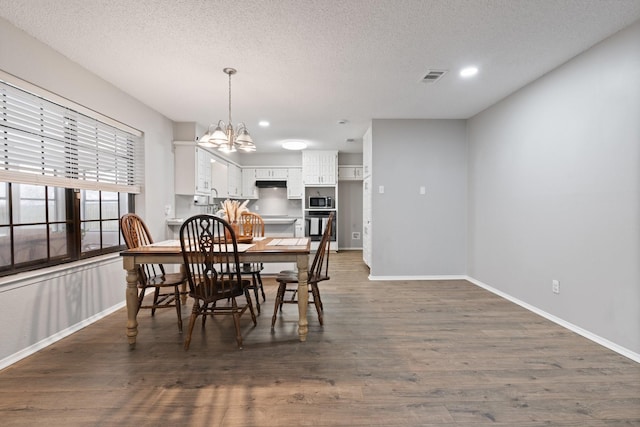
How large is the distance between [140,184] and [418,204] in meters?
3.83

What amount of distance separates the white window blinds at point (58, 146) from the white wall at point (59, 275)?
152 mm

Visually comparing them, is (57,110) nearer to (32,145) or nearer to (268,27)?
(32,145)

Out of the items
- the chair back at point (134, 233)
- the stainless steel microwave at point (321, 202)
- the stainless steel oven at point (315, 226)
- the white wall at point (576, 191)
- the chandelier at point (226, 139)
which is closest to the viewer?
the white wall at point (576, 191)

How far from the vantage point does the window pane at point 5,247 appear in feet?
7.26

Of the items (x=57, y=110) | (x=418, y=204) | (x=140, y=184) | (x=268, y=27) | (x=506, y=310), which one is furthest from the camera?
(x=418, y=204)

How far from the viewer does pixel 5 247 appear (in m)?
2.23

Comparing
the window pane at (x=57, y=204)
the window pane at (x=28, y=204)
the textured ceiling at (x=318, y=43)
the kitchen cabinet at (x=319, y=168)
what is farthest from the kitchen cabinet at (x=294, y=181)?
the window pane at (x=28, y=204)

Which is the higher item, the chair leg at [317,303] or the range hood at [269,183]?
the range hood at [269,183]

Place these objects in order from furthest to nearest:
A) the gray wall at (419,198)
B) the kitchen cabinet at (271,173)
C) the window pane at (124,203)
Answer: the kitchen cabinet at (271,173) < the gray wall at (419,198) < the window pane at (124,203)

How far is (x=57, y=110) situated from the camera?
2.60 metres

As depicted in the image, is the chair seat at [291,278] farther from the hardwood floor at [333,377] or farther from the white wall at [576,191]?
the white wall at [576,191]

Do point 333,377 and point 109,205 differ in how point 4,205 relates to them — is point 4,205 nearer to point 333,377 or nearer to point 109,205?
point 109,205

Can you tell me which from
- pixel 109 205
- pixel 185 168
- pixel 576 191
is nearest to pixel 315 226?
pixel 185 168

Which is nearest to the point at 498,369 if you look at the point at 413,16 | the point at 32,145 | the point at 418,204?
the point at 413,16
